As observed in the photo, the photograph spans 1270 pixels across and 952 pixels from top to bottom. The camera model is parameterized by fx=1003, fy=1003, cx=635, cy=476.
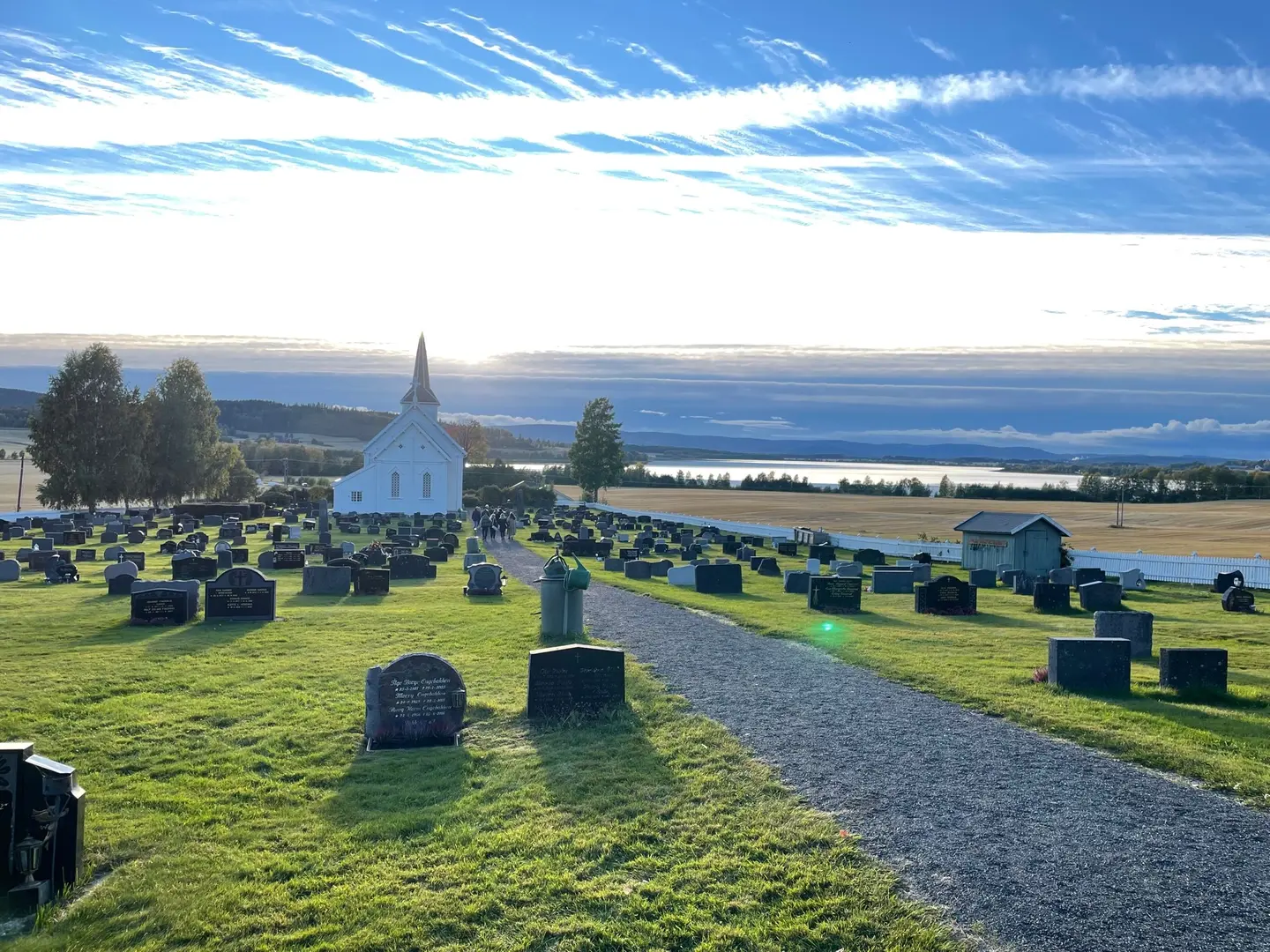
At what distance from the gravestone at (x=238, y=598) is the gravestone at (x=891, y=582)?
15.6 metres

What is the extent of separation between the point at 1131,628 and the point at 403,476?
5829 centimetres

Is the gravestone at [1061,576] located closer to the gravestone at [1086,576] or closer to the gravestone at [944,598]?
the gravestone at [1086,576]

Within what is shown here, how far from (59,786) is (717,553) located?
116 feet

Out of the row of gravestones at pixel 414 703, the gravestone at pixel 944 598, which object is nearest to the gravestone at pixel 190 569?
the row of gravestones at pixel 414 703

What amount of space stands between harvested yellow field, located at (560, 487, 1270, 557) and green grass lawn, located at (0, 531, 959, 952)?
3911 cm

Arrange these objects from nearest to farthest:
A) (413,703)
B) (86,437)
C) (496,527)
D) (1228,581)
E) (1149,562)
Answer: (413,703) → (1228,581) → (1149,562) → (496,527) → (86,437)

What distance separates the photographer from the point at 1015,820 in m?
Answer: 7.80

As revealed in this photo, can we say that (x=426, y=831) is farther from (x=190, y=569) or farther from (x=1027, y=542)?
(x=1027, y=542)

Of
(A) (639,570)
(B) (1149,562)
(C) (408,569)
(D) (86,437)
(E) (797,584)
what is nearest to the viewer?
(E) (797,584)

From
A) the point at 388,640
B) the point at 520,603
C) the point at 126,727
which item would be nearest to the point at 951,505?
the point at 520,603

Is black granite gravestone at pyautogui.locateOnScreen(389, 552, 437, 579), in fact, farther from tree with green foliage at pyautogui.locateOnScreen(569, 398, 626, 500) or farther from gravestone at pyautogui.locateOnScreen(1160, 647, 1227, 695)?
tree with green foliage at pyautogui.locateOnScreen(569, 398, 626, 500)

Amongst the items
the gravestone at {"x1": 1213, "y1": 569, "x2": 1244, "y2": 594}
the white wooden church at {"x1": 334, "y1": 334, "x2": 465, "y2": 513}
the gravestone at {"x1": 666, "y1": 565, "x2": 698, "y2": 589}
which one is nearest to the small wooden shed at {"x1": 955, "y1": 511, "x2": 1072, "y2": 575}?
the gravestone at {"x1": 1213, "y1": 569, "x2": 1244, "y2": 594}

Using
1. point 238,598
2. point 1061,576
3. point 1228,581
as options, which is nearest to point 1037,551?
point 1061,576

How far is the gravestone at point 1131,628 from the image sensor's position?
15.2m
